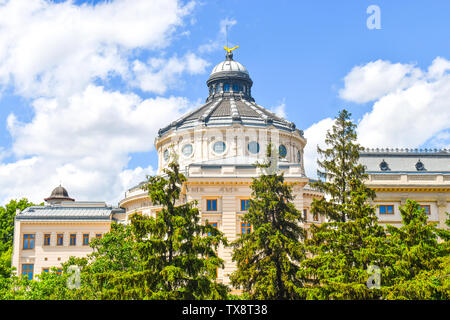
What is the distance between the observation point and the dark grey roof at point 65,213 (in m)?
64.9

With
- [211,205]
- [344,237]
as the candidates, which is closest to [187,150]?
[211,205]

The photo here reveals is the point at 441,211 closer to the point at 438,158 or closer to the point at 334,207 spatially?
the point at 438,158

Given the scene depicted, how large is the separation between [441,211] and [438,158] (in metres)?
9.88

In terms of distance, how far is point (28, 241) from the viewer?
64312mm

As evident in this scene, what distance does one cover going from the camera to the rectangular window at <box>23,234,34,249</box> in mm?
64062

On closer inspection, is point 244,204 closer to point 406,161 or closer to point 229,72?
point 406,161

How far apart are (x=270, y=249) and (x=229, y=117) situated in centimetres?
3974

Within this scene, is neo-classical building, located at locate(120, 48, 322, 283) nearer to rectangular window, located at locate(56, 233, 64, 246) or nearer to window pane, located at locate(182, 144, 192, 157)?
window pane, located at locate(182, 144, 192, 157)

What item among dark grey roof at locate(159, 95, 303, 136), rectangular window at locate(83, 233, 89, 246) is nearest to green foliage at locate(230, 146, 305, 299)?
rectangular window at locate(83, 233, 89, 246)

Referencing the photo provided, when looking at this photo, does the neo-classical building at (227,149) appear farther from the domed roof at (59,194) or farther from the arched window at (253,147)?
the domed roof at (59,194)

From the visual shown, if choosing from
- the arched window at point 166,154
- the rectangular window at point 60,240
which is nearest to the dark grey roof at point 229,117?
the arched window at point 166,154

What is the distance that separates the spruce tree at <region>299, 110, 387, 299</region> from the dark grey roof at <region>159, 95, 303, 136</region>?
3685cm

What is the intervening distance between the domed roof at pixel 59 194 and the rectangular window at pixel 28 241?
25.3 m
